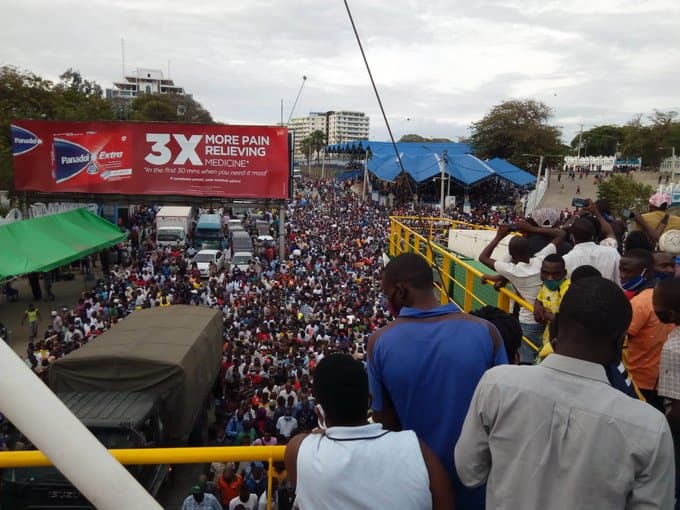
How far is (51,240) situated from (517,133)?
4868 cm

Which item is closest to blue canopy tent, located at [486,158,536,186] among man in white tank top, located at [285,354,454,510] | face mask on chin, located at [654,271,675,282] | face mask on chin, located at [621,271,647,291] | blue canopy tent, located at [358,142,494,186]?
blue canopy tent, located at [358,142,494,186]

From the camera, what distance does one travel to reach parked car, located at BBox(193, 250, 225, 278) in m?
17.9

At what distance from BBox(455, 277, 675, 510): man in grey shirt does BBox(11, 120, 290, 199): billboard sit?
2002cm

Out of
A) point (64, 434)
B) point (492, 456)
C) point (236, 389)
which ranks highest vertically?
point (64, 434)

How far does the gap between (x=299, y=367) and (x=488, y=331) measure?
6878 millimetres

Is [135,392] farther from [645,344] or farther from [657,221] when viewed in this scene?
[657,221]

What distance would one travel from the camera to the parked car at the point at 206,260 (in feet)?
58.9

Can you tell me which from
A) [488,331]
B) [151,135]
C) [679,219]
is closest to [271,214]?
[151,135]

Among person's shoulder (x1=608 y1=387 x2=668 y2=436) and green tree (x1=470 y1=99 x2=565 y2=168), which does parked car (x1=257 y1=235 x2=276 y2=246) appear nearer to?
person's shoulder (x1=608 y1=387 x2=668 y2=436)

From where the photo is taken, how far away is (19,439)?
5.66 m

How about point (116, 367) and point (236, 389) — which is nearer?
point (116, 367)

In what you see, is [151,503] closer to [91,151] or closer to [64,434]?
Answer: [64,434]

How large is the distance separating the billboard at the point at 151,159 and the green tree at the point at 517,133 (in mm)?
38464

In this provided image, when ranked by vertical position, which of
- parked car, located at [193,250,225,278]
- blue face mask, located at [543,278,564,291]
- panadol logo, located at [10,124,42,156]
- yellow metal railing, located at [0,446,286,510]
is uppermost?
panadol logo, located at [10,124,42,156]
